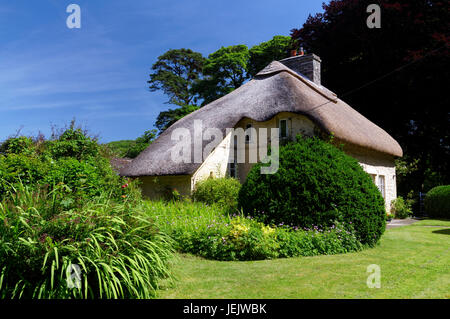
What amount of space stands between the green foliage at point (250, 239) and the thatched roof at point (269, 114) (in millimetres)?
3868

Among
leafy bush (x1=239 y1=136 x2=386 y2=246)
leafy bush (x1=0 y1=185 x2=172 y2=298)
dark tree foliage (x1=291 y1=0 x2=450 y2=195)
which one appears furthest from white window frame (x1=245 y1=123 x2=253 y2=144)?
dark tree foliage (x1=291 y1=0 x2=450 y2=195)

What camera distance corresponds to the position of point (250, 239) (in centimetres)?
652

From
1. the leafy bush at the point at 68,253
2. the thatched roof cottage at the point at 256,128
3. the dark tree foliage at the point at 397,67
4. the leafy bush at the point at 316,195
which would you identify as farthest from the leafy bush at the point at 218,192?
the dark tree foliage at the point at 397,67

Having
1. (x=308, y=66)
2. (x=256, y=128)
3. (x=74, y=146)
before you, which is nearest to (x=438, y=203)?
(x=308, y=66)

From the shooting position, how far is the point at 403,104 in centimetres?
1920

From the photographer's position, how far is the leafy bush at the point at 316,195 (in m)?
7.41

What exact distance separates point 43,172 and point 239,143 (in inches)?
275

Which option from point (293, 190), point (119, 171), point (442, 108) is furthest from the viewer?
point (442, 108)

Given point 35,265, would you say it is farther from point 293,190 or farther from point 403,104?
point 403,104

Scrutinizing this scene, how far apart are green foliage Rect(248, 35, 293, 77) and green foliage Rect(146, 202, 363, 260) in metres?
22.5

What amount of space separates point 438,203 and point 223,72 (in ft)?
61.5

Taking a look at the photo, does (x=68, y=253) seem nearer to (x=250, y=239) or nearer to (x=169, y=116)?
(x=250, y=239)

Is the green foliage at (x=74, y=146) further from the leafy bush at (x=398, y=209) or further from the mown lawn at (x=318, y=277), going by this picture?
the leafy bush at (x=398, y=209)
